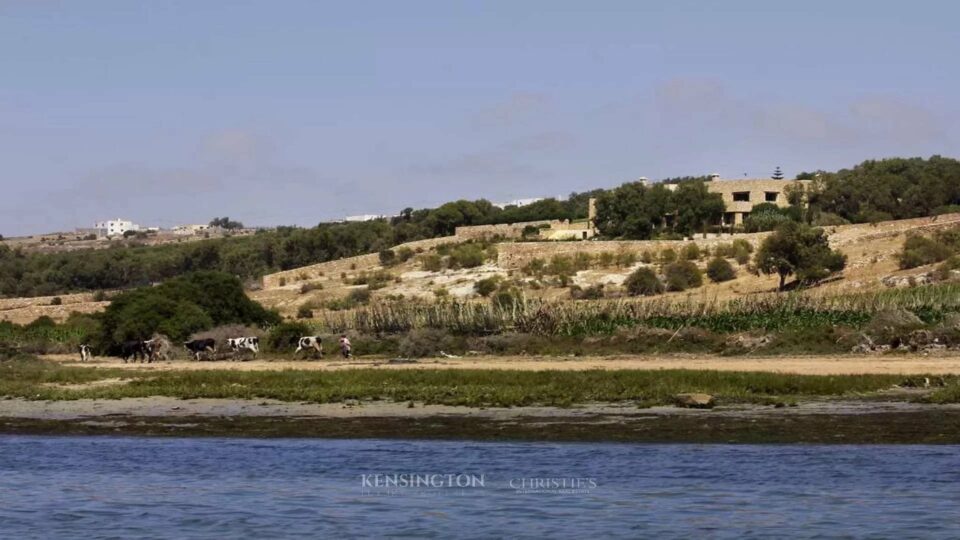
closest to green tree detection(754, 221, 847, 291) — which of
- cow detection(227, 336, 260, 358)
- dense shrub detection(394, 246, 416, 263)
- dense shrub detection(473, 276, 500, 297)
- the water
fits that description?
dense shrub detection(473, 276, 500, 297)

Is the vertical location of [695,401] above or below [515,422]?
above

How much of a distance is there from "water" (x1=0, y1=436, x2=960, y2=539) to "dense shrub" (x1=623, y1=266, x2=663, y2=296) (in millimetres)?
40203

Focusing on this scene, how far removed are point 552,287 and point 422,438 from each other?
43829mm

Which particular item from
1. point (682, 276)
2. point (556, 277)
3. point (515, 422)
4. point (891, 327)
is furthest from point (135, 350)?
point (556, 277)

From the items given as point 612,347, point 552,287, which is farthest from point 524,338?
point 552,287

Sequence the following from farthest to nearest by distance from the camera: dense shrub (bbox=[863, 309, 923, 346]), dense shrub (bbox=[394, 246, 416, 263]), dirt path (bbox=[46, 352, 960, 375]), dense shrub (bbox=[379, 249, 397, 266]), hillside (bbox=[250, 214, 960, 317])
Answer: dense shrub (bbox=[394, 246, 416, 263]) < dense shrub (bbox=[379, 249, 397, 266]) < hillside (bbox=[250, 214, 960, 317]) < dense shrub (bbox=[863, 309, 923, 346]) < dirt path (bbox=[46, 352, 960, 375])

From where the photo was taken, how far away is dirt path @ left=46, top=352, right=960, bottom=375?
30984mm

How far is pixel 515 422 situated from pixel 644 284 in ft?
128

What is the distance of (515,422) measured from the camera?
23844 millimetres

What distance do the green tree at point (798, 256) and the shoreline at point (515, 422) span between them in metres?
34.9

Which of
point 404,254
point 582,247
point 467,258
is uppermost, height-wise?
point 404,254

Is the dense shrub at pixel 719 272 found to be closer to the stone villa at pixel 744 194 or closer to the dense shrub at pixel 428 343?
the stone villa at pixel 744 194

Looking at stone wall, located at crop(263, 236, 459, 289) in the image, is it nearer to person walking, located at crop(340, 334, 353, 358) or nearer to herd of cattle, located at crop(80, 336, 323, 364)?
herd of cattle, located at crop(80, 336, 323, 364)

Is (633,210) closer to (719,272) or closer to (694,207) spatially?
(694,207)
